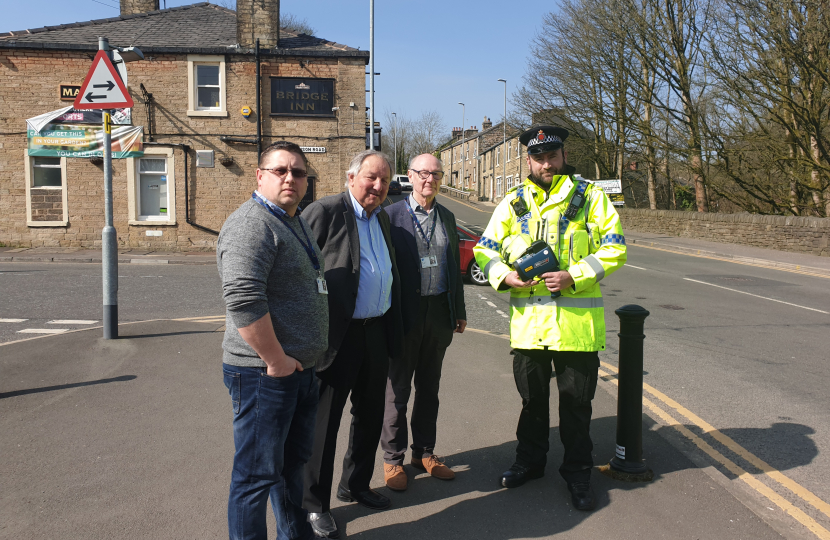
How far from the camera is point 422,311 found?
367cm

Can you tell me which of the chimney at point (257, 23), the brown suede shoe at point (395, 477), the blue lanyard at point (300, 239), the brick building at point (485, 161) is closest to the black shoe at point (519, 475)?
the brown suede shoe at point (395, 477)

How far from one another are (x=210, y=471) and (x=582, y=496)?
2144 mm

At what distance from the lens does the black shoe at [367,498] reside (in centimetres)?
329

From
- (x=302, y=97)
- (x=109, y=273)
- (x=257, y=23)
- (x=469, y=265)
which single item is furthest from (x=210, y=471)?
(x=257, y=23)

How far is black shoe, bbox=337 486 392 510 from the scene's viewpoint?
329 cm

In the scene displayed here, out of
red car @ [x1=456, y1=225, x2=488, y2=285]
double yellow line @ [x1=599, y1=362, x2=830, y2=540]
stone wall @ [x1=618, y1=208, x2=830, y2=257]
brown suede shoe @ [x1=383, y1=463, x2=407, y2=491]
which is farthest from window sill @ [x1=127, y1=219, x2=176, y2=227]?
stone wall @ [x1=618, y1=208, x2=830, y2=257]

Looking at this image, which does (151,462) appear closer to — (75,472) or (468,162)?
(75,472)

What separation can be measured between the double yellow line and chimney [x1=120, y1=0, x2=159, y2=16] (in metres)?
25.8

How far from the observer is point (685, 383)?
5.88 metres

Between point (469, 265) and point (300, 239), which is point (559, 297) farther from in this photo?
point (469, 265)

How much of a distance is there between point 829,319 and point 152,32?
68.8 ft

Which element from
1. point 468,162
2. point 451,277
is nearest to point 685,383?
point 451,277

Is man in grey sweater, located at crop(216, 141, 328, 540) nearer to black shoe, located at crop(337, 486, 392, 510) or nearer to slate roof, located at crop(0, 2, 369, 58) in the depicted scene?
black shoe, located at crop(337, 486, 392, 510)

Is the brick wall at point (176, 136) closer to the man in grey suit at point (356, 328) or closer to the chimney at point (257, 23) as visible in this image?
the chimney at point (257, 23)
